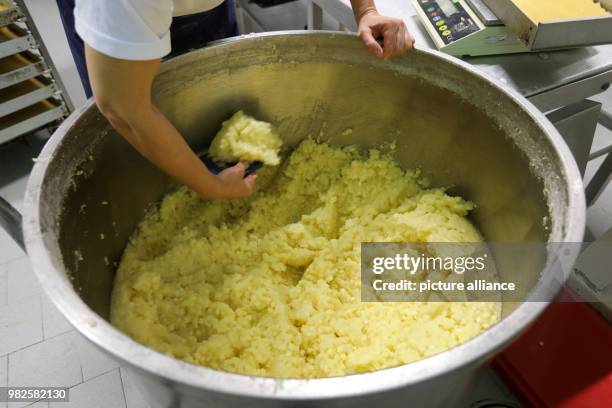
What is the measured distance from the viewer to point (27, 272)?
5.44 ft

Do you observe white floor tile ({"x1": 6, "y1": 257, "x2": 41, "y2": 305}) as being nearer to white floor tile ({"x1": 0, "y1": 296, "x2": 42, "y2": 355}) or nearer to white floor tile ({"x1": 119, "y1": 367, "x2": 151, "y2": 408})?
white floor tile ({"x1": 0, "y1": 296, "x2": 42, "y2": 355})

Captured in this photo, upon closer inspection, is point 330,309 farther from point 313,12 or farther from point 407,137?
point 313,12

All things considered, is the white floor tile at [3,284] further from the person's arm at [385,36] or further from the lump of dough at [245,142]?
the person's arm at [385,36]

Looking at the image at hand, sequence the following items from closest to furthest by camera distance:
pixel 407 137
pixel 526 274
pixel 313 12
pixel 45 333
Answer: pixel 526 274 → pixel 407 137 → pixel 45 333 → pixel 313 12

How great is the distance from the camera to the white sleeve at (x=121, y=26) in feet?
2.21

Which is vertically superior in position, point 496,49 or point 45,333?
point 496,49

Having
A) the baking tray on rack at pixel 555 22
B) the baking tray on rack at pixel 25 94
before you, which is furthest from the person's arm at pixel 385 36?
the baking tray on rack at pixel 25 94

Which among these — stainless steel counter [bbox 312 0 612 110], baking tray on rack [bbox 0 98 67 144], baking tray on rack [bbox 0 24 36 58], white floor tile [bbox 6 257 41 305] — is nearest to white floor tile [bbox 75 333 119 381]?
white floor tile [bbox 6 257 41 305]

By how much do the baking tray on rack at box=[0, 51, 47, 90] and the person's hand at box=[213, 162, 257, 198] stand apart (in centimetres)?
127

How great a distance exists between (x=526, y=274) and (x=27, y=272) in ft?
5.44

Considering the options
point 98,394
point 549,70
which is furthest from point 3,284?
point 549,70

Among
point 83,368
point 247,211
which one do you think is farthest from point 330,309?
point 83,368

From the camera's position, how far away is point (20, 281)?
1.63 meters

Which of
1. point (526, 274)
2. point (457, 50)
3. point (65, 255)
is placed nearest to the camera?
point (65, 255)
